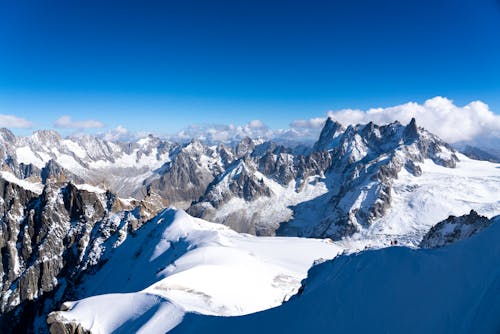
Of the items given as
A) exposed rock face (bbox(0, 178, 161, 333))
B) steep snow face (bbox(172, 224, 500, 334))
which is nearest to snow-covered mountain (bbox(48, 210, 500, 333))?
steep snow face (bbox(172, 224, 500, 334))

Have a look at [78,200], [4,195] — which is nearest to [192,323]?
[78,200]

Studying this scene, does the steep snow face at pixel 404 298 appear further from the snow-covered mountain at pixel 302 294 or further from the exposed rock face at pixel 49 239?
the exposed rock face at pixel 49 239

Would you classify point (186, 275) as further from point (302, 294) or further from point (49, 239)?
point (49, 239)

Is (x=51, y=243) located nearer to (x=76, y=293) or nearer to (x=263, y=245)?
(x=76, y=293)

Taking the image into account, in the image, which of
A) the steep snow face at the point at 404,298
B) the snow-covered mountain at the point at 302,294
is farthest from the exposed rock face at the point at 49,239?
the steep snow face at the point at 404,298

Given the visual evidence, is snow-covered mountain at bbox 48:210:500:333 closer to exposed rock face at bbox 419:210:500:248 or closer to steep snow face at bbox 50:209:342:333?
steep snow face at bbox 50:209:342:333

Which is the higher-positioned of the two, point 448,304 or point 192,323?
point 448,304

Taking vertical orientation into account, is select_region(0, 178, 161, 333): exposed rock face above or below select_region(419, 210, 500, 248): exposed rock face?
below
